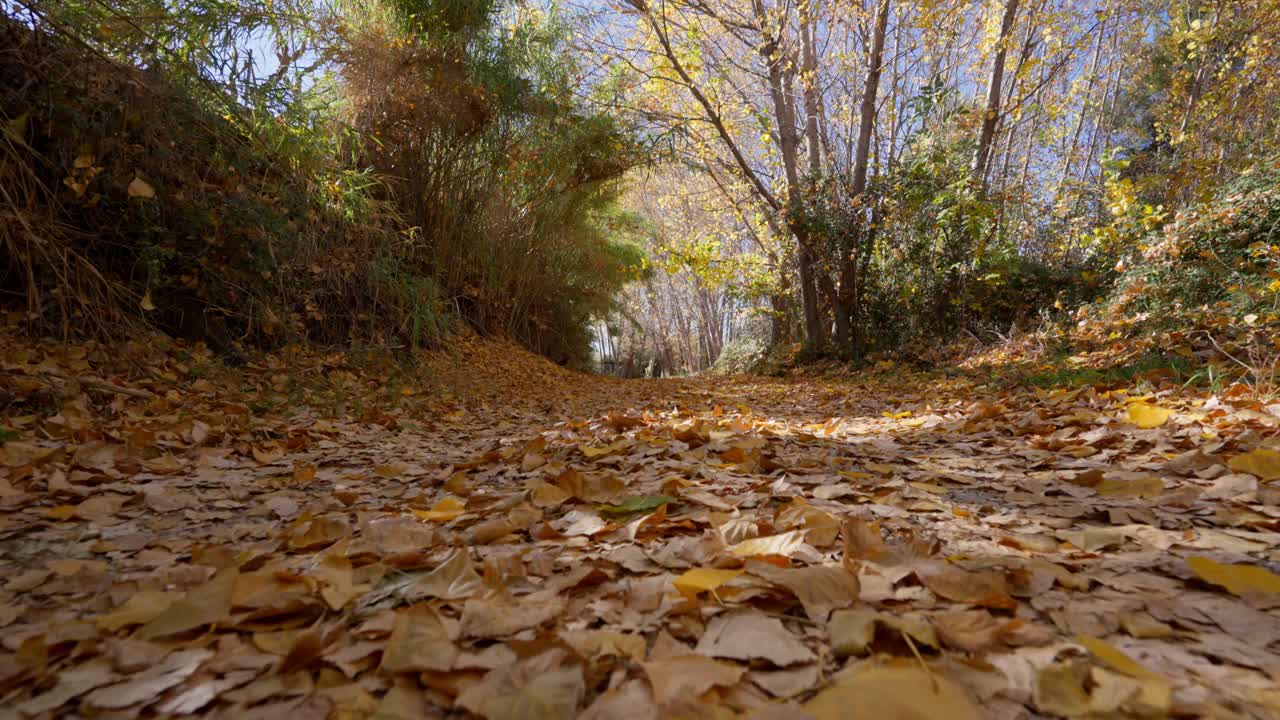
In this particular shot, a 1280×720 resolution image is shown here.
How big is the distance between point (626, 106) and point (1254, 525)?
6676 mm

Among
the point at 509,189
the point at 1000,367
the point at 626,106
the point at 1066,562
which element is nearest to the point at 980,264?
the point at 1000,367

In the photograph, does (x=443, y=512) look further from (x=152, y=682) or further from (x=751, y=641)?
(x=751, y=641)

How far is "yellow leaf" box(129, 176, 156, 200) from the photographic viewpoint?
2688 millimetres

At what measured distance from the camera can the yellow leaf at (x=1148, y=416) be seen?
1669mm

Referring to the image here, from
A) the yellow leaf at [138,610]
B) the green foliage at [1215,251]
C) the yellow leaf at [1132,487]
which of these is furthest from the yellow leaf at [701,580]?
the green foliage at [1215,251]

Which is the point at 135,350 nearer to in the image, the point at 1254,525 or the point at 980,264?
the point at 1254,525

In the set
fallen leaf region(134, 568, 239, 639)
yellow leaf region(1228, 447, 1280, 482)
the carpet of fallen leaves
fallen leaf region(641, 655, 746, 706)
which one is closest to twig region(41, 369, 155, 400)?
the carpet of fallen leaves

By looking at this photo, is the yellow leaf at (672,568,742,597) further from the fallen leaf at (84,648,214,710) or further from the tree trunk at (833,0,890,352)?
the tree trunk at (833,0,890,352)

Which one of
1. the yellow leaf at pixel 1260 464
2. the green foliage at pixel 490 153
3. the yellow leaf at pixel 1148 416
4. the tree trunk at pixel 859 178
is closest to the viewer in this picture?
the yellow leaf at pixel 1260 464

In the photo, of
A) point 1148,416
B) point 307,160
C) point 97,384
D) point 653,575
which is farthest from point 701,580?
point 307,160

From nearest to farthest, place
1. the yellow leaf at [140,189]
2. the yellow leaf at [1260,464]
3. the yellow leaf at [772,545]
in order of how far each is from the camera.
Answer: the yellow leaf at [772,545], the yellow leaf at [1260,464], the yellow leaf at [140,189]

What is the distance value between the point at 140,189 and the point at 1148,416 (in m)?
4.17

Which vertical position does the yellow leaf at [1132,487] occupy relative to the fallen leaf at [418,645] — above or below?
above

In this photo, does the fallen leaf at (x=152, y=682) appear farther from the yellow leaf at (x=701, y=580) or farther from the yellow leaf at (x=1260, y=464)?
the yellow leaf at (x=1260, y=464)
